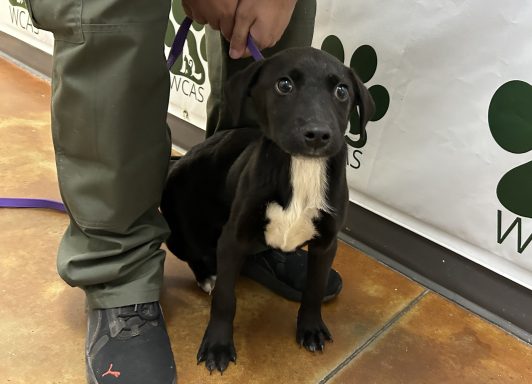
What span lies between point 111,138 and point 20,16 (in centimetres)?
247

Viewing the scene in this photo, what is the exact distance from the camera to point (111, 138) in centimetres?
119

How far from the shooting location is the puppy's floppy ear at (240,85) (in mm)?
1193

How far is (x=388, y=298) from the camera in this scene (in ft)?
5.64

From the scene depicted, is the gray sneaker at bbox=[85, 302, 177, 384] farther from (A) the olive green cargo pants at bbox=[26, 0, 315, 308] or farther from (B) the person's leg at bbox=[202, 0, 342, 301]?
(B) the person's leg at bbox=[202, 0, 342, 301]

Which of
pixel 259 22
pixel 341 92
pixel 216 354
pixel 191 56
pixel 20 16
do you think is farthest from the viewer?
pixel 20 16

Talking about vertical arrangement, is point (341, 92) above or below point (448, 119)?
above

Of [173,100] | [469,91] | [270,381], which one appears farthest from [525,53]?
[173,100]

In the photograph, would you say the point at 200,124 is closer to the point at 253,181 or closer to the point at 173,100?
the point at 173,100

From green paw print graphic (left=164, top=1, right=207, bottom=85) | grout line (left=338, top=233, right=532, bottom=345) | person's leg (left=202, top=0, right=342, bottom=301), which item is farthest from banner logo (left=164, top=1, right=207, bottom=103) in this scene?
grout line (left=338, top=233, right=532, bottom=345)

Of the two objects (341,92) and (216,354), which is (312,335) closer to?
(216,354)

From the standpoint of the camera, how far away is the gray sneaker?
4.22 feet

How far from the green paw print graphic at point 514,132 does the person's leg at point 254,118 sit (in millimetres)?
567

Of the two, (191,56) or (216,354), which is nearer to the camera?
(216,354)

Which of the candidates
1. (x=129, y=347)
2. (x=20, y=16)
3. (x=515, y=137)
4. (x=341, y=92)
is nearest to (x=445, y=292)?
(x=515, y=137)
